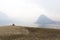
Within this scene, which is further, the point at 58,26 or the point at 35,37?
the point at 58,26

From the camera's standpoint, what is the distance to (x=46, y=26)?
6828 mm

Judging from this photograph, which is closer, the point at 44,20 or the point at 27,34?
the point at 27,34

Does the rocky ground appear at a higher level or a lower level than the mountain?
lower

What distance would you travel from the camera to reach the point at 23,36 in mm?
5602

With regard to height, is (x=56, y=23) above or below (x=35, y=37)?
above

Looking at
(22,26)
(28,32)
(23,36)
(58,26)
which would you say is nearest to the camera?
(23,36)

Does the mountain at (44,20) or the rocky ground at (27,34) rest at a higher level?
the mountain at (44,20)

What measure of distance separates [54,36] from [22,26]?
172 cm

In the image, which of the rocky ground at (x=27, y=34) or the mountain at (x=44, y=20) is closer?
the rocky ground at (x=27, y=34)

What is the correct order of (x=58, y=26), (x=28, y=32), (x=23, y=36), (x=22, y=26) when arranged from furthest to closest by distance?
(x=58, y=26) → (x=22, y=26) → (x=28, y=32) → (x=23, y=36)

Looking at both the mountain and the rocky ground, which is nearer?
the rocky ground

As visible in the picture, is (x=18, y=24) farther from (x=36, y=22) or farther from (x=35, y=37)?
(x=35, y=37)

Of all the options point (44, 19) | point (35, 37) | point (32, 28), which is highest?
point (44, 19)

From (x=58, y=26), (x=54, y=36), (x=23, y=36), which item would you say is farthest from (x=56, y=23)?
(x=23, y=36)
